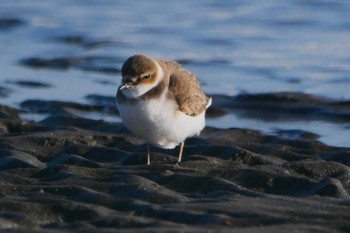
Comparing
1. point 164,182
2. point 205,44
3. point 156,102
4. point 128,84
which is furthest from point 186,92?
point 205,44

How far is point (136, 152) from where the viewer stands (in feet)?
35.2

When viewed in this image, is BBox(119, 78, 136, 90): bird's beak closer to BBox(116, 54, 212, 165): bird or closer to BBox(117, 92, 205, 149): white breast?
BBox(116, 54, 212, 165): bird

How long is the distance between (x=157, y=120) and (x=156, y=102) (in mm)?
164

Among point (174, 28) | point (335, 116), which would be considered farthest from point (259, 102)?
point (174, 28)

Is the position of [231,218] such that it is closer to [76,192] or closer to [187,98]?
[76,192]

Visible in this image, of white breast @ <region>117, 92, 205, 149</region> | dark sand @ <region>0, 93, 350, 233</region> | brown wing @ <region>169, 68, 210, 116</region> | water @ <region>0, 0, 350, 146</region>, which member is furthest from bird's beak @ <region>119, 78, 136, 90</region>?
water @ <region>0, 0, 350, 146</region>

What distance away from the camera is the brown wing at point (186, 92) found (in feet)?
32.4

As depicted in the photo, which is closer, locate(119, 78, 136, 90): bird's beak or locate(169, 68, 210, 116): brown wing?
locate(119, 78, 136, 90): bird's beak

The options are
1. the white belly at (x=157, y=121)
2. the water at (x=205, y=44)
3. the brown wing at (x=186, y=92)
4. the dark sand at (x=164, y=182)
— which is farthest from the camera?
the water at (x=205, y=44)

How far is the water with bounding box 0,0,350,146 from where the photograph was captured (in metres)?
16.0

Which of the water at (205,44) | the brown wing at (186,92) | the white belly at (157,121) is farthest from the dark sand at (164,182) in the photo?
the water at (205,44)

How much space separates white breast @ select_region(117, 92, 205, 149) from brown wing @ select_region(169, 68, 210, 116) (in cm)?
9

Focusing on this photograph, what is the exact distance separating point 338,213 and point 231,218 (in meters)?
0.82

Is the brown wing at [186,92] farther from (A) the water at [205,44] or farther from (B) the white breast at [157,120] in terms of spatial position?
(A) the water at [205,44]
